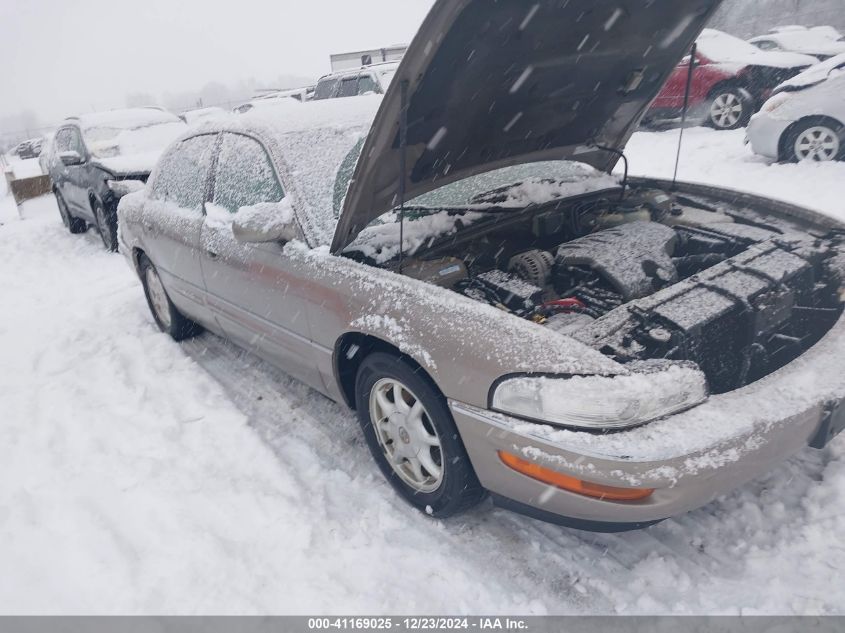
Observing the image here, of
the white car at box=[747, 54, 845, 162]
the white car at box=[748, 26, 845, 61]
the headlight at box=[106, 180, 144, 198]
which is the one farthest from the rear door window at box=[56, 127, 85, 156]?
the white car at box=[748, 26, 845, 61]

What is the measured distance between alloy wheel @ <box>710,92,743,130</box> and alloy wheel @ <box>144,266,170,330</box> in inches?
343

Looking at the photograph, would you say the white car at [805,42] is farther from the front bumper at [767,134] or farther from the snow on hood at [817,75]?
the front bumper at [767,134]

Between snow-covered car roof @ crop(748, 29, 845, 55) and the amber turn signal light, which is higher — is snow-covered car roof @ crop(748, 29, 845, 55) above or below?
above

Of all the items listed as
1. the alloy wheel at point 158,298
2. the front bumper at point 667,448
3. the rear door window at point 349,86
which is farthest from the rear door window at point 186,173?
the rear door window at point 349,86

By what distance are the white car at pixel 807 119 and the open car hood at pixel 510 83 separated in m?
4.13

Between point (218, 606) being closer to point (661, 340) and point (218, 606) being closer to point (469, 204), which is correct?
point (661, 340)

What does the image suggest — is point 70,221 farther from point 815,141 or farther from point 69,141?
point 815,141

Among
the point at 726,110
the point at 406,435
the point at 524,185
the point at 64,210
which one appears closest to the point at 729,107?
the point at 726,110

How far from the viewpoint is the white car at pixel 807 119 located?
20.2 ft

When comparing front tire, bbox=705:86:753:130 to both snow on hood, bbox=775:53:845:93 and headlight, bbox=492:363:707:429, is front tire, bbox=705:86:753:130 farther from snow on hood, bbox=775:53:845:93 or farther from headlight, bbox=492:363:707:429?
headlight, bbox=492:363:707:429

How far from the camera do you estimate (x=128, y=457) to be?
3.04m

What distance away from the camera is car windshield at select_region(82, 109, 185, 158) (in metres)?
7.62

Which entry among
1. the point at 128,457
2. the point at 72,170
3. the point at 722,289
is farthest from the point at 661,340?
the point at 72,170

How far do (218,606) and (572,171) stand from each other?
309 centimetres
